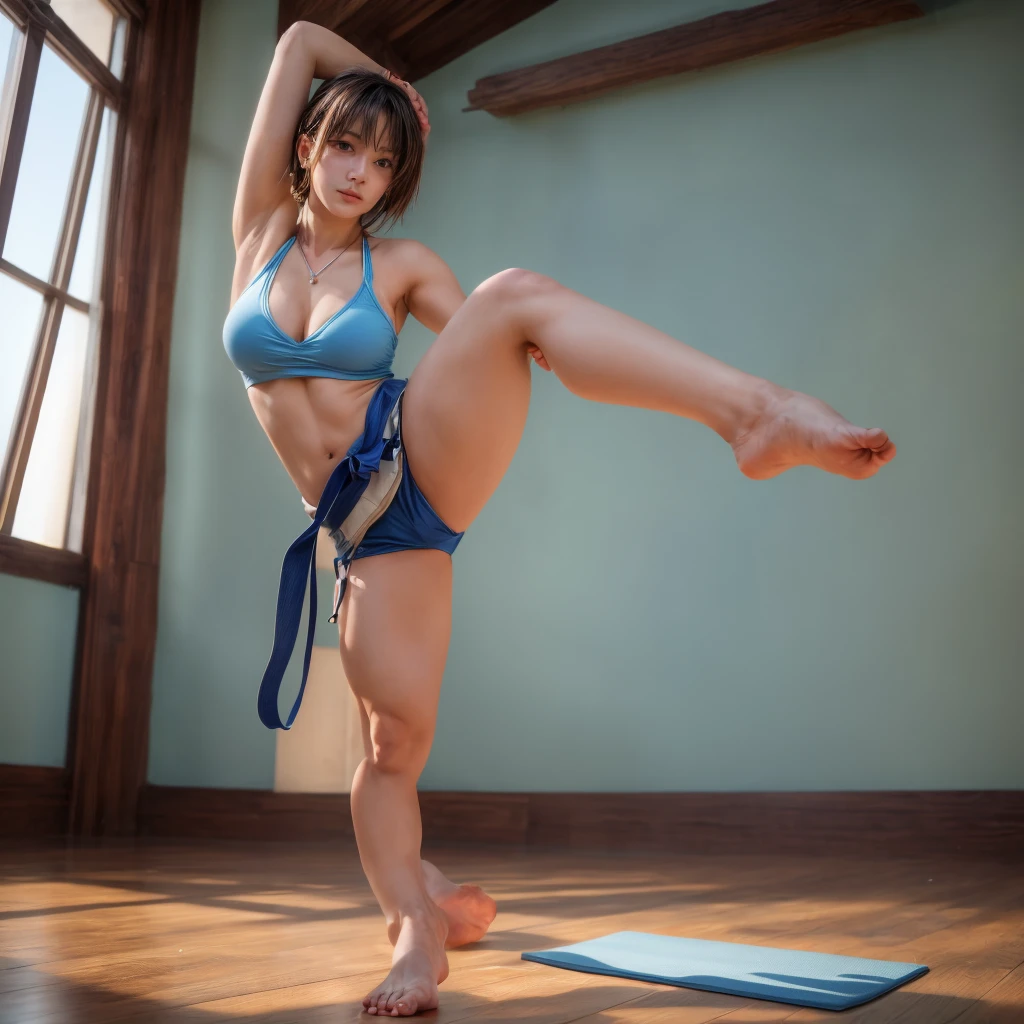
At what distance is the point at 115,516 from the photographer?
12.7 feet

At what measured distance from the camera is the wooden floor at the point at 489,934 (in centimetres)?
114

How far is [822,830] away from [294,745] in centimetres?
181

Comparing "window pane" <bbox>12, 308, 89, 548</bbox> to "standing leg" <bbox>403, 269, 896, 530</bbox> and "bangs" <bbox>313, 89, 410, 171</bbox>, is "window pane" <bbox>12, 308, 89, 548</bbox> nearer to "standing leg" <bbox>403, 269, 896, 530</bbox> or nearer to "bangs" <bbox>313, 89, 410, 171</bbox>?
"bangs" <bbox>313, 89, 410, 171</bbox>

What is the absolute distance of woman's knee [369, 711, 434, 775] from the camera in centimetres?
144

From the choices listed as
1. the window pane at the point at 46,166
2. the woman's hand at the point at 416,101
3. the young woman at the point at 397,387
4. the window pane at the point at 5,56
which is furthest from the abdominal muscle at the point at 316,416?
the window pane at the point at 5,56

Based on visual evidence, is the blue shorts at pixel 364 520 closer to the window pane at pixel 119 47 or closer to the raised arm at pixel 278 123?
the raised arm at pixel 278 123

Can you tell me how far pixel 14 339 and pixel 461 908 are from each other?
111 inches

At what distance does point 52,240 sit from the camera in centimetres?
380

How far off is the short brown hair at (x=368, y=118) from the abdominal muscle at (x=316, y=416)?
332 mm

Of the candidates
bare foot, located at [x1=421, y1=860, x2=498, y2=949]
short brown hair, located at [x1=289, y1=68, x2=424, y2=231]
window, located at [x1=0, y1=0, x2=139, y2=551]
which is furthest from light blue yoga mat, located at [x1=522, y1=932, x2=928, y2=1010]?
window, located at [x1=0, y1=0, x2=139, y2=551]

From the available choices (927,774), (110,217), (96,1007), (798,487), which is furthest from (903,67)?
(96,1007)

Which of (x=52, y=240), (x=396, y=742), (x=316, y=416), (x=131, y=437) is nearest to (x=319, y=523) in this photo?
(x=316, y=416)

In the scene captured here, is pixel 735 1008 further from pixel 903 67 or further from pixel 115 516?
pixel 903 67

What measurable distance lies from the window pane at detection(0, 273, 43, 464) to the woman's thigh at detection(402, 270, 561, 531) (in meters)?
2.60
